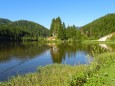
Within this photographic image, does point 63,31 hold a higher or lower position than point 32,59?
higher

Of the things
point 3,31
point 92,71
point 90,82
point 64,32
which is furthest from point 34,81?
point 3,31

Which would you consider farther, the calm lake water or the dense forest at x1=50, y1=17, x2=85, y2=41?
the dense forest at x1=50, y1=17, x2=85, y2=41

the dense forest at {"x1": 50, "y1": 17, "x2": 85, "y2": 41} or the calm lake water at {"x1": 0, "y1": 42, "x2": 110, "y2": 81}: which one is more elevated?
the dense forest at {"x1": 50, "y1": 17, "x2": 85, "y2": 41}

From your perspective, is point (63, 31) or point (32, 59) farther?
point (63, 31)

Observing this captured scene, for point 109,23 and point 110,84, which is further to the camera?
point 109,23

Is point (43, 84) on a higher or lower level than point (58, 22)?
lower

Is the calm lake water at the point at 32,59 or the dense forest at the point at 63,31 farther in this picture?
the dense forest at the point at 63,31

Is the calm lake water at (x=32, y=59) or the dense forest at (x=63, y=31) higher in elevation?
the dense forest at (x=63, y=31)

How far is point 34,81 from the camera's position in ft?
55.0

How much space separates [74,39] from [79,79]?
131 meters

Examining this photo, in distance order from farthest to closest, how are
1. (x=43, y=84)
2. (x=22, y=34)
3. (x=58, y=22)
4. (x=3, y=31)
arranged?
(x=22, y=34) < (x=3, y=31) < (x=58, y=22) < (x=43, y=84)

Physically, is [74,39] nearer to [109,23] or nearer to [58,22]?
[58,22]

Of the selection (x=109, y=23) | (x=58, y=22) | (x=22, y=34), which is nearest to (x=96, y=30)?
(x=109, y=23)

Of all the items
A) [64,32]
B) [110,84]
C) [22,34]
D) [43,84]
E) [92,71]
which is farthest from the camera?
[22,34]
